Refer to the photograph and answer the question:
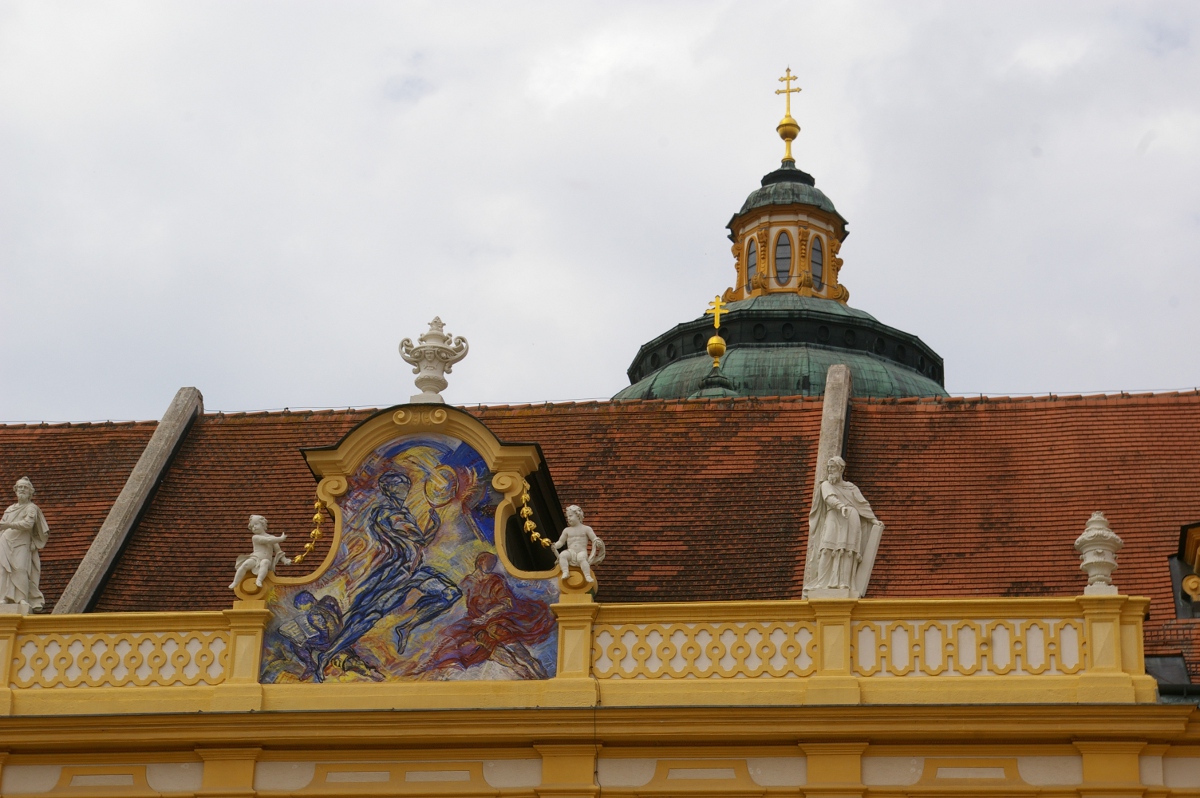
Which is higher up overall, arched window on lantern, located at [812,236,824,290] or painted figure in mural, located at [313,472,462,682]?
arched window on lantern, located at [812,236,824,290]

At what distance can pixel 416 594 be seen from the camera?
19609 mm

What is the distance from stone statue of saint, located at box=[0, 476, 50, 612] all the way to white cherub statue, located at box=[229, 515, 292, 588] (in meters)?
2.11

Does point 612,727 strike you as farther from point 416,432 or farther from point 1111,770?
point 1111,770

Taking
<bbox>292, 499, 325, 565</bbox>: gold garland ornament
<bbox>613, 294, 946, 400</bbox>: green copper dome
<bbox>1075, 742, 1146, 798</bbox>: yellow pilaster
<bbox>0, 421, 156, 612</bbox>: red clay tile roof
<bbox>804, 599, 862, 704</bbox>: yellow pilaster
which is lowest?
<bbox>1075, 742, 1146, 798</bbox>: yellow pilaster

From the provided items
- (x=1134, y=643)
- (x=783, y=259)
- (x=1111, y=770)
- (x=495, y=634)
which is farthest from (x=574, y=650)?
(x=783, y=259)

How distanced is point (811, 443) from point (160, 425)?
7.71m

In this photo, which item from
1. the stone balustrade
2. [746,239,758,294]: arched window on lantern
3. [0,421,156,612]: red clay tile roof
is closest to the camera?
the stone balustrade

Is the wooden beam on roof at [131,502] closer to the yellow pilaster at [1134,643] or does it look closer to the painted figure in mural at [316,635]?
the painted figure in mural at [316,635]

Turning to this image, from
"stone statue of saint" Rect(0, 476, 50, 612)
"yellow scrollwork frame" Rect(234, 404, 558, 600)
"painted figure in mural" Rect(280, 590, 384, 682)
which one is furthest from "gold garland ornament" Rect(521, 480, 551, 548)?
"stone statue of saint" Rect(0, 476, 50, 612)

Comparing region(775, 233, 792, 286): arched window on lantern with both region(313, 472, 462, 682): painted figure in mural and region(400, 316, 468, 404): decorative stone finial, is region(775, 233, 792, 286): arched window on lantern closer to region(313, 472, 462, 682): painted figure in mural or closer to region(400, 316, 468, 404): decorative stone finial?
region(400, 316, 468, 404): decorative stone finial

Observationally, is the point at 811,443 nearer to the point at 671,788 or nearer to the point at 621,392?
the point at 671,788

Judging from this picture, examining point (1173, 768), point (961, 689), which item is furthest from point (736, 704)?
point (1173, 768)

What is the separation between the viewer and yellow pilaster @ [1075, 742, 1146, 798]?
17719 millimetres

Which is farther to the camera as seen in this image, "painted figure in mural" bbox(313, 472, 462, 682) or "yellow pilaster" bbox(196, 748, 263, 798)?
"painted figure in mural" bbox(313, 472, 462, 682)
